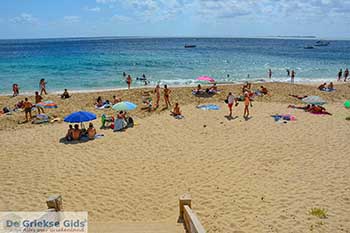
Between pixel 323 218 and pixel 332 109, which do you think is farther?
pixel 332 109

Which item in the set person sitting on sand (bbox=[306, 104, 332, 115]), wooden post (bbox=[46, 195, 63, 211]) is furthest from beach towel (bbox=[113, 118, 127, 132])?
person sitting on sand (bbox=[306, 104, 332, 115])

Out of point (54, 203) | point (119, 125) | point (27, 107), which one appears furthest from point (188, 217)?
point (27, 107)

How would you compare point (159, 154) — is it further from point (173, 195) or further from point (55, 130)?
point (55, 130)

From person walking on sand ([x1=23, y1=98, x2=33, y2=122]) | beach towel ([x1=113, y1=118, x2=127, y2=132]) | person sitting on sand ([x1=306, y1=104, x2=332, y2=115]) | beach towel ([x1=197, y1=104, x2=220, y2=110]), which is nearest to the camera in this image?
beach towel ([x1=113, y1=118, x2=127, y2=132])

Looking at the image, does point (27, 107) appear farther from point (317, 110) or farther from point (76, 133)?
point (317, 110)

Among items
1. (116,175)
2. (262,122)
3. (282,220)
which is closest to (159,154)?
(116,175)

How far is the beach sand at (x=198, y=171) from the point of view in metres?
6.62

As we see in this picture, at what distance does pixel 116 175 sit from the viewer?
345 inches

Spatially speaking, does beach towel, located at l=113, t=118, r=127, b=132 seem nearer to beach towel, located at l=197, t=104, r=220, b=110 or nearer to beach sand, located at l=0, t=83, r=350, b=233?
beach sand, located at l=0, t=83, r=350, b=233

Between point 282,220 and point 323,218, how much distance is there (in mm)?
911

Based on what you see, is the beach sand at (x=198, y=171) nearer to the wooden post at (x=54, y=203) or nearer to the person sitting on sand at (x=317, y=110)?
the person sitting on sand at (x=317, y=110)

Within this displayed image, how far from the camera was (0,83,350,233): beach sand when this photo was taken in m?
6.62

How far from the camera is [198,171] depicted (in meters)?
8.95

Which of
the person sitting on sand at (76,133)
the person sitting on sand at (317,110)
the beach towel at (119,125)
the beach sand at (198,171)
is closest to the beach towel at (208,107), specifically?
the beach sand at (198,171)
